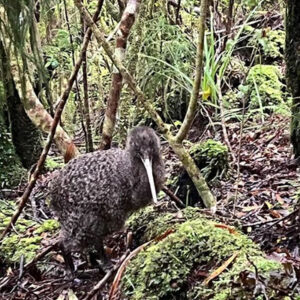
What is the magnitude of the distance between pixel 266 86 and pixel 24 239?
13.0 feet

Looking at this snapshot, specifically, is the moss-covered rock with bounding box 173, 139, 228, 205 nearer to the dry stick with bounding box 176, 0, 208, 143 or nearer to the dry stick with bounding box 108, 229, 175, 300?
the dry stick with bounding box 176, 0, 208, 143

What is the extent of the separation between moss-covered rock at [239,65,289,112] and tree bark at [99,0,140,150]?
2.28 meters

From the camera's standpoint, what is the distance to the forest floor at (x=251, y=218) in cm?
326

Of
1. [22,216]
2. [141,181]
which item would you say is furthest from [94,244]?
[22,216]

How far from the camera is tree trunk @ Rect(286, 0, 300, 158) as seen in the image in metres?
3.94

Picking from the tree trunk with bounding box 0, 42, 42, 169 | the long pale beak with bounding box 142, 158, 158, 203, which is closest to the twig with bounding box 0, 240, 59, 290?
the long pale beak with bounding box 142, 158, 158, 203

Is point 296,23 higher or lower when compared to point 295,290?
higher

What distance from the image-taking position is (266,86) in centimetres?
716

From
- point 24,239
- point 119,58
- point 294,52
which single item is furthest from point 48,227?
point 294,52

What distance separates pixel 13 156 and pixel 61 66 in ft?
5.47

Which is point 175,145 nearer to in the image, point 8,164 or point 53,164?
point 8,164

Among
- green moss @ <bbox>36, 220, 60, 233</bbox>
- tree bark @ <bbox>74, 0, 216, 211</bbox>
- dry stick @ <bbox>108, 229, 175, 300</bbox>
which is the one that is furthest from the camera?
green moss @ <bbox>36, 220, 60, 233</bbox>

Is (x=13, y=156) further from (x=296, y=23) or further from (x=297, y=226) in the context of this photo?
(x=297, y=226)

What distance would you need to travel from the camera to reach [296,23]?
395cm
